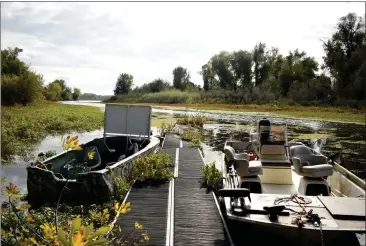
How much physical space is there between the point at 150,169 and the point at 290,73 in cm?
5107

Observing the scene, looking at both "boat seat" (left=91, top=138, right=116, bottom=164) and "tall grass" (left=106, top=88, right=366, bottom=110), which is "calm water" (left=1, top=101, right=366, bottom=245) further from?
"tall grass" (left=106, top=88, right=366, bottom=110)

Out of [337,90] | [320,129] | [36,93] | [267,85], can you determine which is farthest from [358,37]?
[36,93]

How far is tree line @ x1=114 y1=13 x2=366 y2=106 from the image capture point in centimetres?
4262

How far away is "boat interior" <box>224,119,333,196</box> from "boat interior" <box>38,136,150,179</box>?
380 cm

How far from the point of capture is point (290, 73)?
57.5 m

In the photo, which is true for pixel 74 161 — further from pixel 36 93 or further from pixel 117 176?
pixel 36 93

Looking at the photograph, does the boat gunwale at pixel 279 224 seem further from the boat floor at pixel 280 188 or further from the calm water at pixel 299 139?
the calm water at pixel 299 139

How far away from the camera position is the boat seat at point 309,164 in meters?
8.38

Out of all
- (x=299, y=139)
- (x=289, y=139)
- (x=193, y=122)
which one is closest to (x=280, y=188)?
(x=289, y=139)

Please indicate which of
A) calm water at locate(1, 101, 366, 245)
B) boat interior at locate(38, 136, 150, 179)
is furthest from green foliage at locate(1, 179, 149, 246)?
calm water at locate(1, 101, 366, 245)

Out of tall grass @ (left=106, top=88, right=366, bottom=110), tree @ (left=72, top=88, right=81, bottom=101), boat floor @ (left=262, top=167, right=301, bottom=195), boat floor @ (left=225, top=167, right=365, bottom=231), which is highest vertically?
tree @ (left=72, top=88, right=81, bottom=101)

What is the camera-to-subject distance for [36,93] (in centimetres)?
3462

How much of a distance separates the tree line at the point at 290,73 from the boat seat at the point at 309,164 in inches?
868

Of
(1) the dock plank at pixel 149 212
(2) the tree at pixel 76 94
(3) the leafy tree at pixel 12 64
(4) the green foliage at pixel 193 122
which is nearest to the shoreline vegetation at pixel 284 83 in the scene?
(4) the green foliage at pixel 193 122
